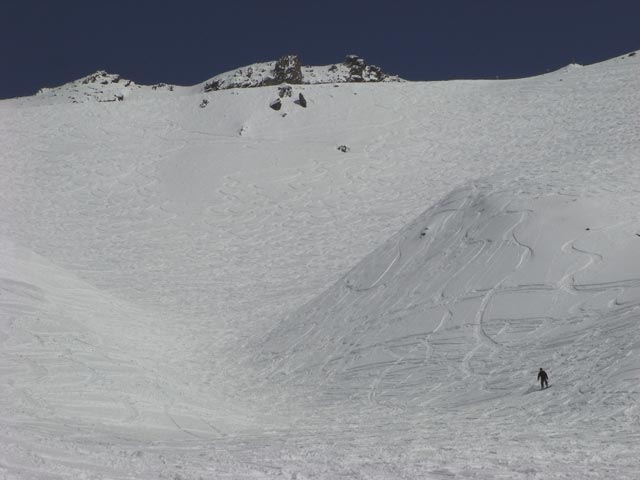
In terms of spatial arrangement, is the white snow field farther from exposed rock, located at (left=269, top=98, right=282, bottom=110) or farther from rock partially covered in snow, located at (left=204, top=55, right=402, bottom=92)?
rock partially covered in snow, located at (left=204, top=55, right=402, bottom=92)

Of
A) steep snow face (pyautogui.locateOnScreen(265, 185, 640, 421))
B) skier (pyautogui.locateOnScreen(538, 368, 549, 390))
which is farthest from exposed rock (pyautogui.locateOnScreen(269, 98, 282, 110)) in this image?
skier (pyautogui.locateOnScreen(538, 368, 549, 390))

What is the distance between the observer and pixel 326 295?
2486 centimetres

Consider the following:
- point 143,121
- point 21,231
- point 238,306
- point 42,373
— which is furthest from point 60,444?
point 143,121

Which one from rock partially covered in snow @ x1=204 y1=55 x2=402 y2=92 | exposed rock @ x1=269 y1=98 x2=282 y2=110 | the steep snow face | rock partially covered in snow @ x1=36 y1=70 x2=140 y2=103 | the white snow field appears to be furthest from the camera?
rock partially covered in snow @ x1=36 y1=70 x2=140 y2=103

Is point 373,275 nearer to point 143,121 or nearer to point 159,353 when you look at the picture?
point 159,353

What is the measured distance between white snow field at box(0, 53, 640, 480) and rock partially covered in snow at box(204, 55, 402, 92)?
3825cm

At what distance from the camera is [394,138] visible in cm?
4716

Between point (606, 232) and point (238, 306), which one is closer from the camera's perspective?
point (606, 232)

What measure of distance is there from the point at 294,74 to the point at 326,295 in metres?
65.6

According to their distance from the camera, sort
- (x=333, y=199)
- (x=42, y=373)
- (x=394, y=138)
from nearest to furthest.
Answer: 1. (x=42, y=373)
2. (x=333, y=199)
3. (x=394, y=138)

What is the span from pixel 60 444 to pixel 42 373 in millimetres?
6541

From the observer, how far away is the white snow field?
11.5 metres

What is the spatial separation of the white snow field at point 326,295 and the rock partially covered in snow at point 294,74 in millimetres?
38249

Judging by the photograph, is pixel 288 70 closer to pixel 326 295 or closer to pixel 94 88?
pixel 94 88
